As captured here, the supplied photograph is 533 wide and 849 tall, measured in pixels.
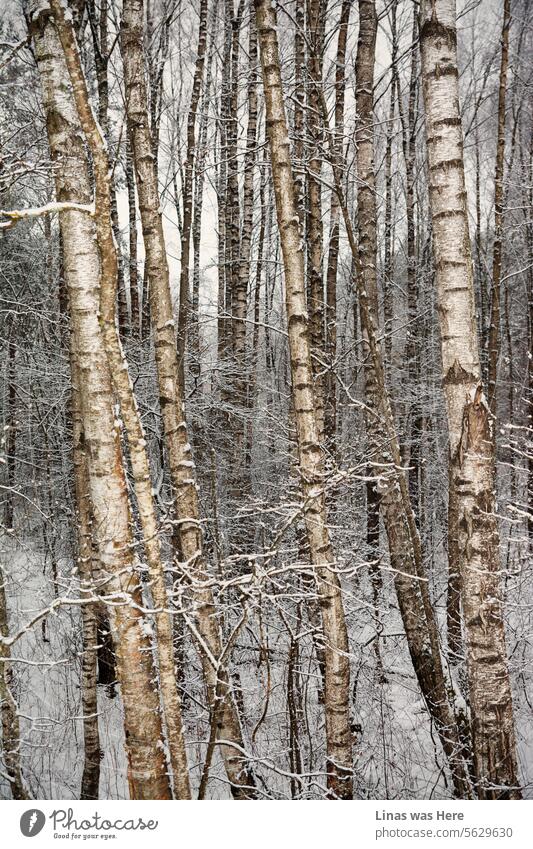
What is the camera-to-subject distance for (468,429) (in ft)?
8.10

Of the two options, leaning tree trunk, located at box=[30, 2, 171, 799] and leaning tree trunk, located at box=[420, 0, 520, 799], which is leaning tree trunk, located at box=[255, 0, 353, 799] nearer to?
leaning tree trunk, located at box=[420, 0, 520, 799]

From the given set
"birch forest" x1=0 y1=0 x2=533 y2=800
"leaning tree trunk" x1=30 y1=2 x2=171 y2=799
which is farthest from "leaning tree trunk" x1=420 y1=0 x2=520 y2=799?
"leaning tree trunk" x1=30 y1=2 x2=171 y2=799

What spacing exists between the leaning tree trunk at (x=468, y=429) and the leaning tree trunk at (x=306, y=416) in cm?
61

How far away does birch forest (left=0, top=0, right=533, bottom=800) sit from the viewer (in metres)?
2.25

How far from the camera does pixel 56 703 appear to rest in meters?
4.45

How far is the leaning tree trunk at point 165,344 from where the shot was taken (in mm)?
2912

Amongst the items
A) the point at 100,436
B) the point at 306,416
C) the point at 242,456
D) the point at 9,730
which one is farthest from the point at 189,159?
the point at 9,730

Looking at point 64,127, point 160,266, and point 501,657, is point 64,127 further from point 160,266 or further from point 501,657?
point 501,657

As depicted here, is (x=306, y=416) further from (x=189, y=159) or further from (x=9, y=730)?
(x=189, y=159)

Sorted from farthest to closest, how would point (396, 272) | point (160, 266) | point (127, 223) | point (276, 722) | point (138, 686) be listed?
point (396, 272), point (127, 223), point (276, 722), point (160, 266), point (138, 686)

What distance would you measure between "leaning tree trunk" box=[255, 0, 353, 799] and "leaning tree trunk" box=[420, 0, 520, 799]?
61 cm

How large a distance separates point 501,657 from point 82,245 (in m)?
2.53
